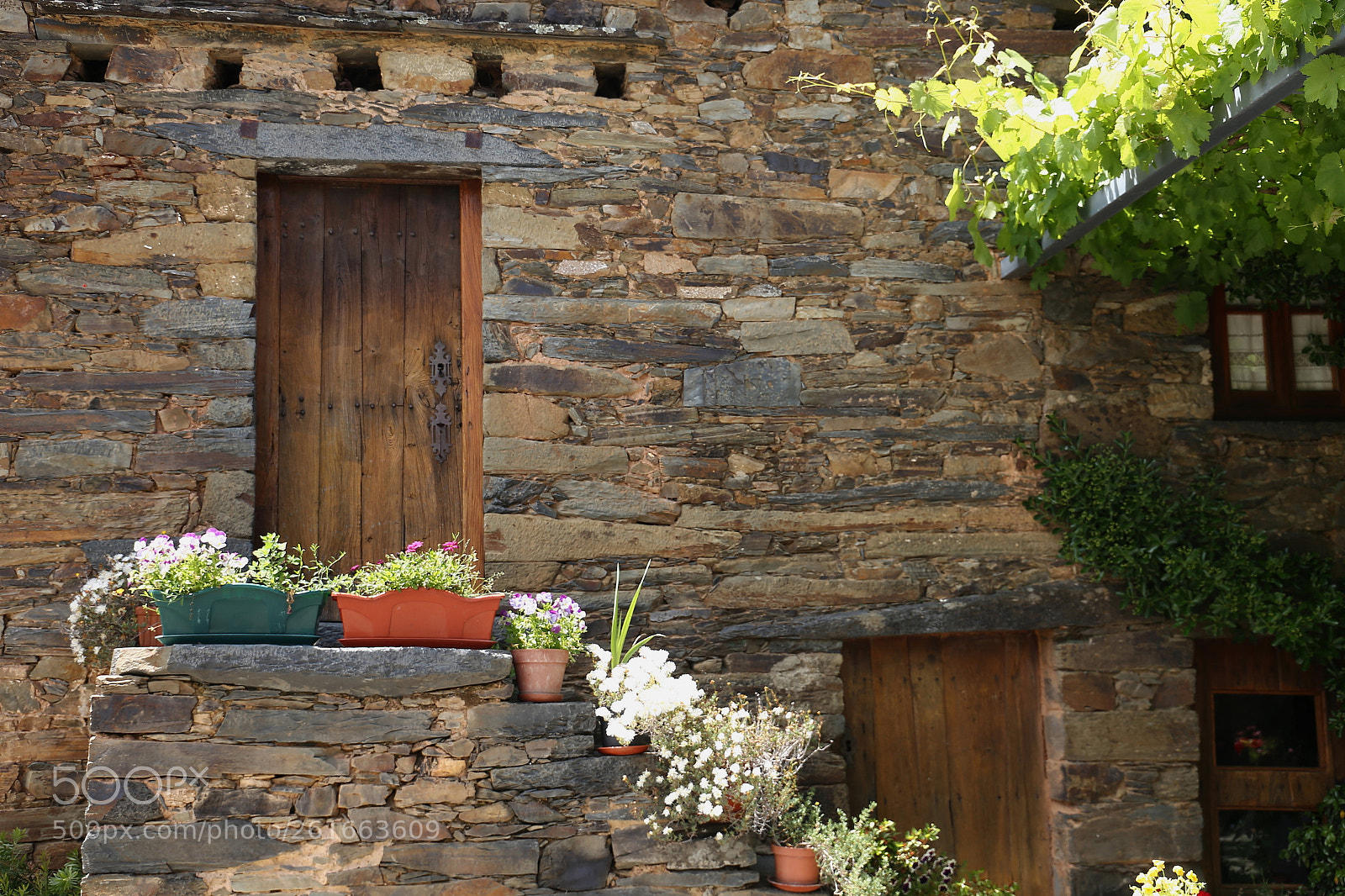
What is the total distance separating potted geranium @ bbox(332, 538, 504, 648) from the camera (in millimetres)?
3691

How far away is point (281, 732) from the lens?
11.3 feet

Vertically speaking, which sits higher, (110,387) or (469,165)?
(469,165)

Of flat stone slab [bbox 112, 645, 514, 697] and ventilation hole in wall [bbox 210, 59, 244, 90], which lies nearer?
→ flat stone slab [bbox 112, 645, 514, 697]

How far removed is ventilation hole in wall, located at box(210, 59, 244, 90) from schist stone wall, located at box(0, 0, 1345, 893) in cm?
2

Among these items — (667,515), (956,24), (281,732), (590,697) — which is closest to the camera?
(281,732)

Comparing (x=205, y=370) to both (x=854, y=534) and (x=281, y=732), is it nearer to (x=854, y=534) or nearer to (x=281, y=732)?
(x=281, y=732)

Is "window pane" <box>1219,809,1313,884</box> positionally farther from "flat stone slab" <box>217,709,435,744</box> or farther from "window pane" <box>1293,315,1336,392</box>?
"flat stone slab" <box>217,709,435,744</box>

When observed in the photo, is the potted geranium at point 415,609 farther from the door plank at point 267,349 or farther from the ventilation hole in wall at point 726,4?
the ventilation hole in wall at point 726,4

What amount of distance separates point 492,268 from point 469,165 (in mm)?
452

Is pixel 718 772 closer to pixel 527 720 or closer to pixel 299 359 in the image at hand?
pixel 527 720

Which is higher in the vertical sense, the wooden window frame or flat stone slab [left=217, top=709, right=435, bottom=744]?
the wooden window frame

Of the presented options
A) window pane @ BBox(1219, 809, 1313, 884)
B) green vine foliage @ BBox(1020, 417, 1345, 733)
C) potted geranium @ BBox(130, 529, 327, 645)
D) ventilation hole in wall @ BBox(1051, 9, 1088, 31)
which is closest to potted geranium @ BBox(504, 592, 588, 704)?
potted geranium @ BBox(130, 529, 327, 645)

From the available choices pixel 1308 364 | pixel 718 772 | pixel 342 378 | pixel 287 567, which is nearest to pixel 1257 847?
pixel 1308 364

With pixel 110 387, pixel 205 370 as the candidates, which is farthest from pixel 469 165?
pixel 110 387
